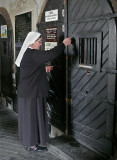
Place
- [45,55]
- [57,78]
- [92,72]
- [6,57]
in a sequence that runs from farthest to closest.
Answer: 1. [6,57]
2. [57,78]
3. [45,55]
4. [92,72]

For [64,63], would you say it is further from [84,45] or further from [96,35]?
[96,35]

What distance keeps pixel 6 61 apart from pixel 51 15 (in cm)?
288

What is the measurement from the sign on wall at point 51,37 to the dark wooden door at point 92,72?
1.60ft

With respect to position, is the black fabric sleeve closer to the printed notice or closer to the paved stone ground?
the printed notice

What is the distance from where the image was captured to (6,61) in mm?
7141

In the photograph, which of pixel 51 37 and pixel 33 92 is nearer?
pixel 33 92

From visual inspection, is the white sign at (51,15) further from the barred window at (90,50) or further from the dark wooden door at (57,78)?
the barred window at (90,50)

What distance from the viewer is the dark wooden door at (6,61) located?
685 centimetres

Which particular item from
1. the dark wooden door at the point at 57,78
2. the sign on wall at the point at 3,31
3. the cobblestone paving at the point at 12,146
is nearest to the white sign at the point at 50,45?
the dark wooden door at the point at 57,78

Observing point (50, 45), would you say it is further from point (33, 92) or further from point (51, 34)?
point (33, 92)

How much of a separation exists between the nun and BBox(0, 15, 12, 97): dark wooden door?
270cm

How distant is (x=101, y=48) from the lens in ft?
11.5

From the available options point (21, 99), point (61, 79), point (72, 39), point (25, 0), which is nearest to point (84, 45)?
point (72, 39)

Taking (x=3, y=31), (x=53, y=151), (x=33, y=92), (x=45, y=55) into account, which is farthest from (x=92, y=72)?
(x=3, y=31)
